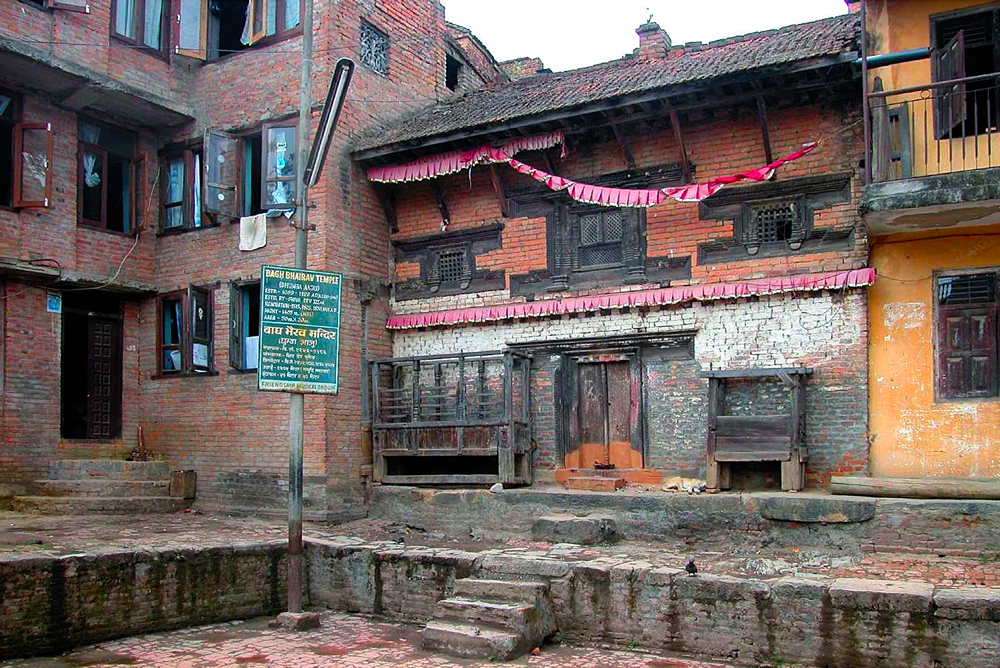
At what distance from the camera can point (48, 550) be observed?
9.92 metres

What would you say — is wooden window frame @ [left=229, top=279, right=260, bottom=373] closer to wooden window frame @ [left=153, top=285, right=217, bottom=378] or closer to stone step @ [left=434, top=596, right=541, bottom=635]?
wooden window frame @ [left=153, top=285, right=217, bottom=378]

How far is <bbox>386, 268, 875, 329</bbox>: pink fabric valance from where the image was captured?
38.0 ft

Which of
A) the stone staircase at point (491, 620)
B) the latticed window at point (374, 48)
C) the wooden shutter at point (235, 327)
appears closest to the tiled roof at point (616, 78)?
the latticed window at point (374, 48)

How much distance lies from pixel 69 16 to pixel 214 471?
24.9 feet

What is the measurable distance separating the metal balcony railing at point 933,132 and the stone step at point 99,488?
11.6 metres

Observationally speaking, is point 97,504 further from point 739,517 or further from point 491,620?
point 739,517

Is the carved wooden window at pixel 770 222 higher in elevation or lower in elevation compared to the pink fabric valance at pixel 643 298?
higher

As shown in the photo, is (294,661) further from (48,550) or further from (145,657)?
(48,550)

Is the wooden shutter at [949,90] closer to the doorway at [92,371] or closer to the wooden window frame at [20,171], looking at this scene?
the wooden window frame at [20,171]

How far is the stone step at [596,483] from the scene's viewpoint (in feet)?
40.8

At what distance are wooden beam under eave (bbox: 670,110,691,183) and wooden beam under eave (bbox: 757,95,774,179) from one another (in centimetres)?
106

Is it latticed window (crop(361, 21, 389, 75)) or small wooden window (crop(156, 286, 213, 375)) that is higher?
latticed window (crop(361, 21, 389, 75))

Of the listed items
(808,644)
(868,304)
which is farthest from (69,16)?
(808,644)

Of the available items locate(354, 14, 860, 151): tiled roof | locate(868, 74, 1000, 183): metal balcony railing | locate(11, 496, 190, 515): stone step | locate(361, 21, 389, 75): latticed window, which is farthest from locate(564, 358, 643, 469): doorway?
locate(11, 496, 190, 515): stone step
